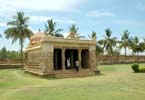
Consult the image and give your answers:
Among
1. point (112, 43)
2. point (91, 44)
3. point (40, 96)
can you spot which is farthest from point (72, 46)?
point (112, 43)

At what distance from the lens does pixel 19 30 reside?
2037 inches

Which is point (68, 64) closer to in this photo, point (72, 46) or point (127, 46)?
point (72, 46)

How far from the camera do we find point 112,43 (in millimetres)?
64625

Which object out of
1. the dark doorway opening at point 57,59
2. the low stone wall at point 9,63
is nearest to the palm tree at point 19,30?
the low stone wall at point 9,63

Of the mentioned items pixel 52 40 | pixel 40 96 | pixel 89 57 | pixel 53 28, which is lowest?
pixel 40 96

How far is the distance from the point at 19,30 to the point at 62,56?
80.3 ft

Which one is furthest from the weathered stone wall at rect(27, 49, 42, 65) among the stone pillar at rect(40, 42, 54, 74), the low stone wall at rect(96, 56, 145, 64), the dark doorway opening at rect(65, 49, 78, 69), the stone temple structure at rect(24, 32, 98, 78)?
the low stone wall at rect(96, 56, 145, 64)

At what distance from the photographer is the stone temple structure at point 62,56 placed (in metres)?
28.1

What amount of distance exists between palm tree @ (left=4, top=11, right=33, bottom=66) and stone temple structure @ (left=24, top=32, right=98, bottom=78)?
55.8 feet

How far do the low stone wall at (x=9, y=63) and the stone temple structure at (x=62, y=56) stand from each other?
362 inches

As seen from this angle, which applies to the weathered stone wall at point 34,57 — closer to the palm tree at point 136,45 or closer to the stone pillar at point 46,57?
the stone pillar at point 46,57

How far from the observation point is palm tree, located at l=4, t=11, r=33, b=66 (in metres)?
51.7

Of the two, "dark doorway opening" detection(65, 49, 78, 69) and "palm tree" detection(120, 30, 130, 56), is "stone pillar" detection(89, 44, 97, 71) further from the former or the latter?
"palm tree" detection(120, 30, 130, 56)

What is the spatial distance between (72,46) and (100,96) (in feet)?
52.0
